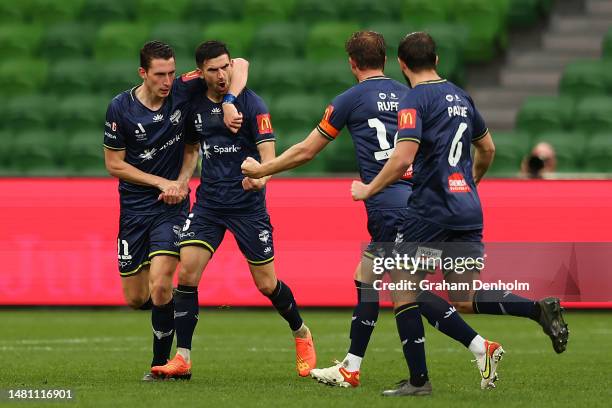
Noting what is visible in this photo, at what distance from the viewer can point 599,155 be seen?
53.5ft

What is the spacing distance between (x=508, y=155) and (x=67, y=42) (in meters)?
7.92

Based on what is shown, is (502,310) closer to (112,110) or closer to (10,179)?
(112,110)

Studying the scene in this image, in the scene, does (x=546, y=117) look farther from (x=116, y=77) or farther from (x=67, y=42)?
(x=67, y=42)

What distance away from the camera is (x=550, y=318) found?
7.94m

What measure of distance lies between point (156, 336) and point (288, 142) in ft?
26.9

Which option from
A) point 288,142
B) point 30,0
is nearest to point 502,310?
point 288,142

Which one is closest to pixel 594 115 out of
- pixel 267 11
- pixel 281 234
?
pixel 281 234

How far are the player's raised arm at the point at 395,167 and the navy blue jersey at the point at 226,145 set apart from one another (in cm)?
165

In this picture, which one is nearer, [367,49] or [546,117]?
[367,49]

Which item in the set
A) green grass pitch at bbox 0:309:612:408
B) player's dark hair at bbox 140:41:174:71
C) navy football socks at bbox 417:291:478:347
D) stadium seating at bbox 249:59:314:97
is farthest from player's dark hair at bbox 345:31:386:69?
stadium seating at bbox 249:59:314:97

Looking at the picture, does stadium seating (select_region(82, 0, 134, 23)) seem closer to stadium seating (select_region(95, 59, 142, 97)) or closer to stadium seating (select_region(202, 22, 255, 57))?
stadium seating (select_region(95, 59, 142, 97))

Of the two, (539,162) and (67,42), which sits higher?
(67,42)

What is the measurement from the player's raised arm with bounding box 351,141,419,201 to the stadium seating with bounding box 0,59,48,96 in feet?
43.8

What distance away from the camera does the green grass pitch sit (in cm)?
793
